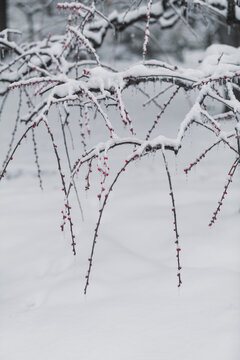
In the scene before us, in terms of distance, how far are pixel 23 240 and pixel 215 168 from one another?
2.21 m

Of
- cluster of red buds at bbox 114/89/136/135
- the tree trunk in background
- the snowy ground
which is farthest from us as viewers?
the tree trunk in background

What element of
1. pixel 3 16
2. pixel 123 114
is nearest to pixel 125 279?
pixel 123 114

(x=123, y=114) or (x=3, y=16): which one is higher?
(x=3, y=16)

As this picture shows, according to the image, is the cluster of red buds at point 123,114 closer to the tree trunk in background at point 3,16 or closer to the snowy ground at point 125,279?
the snowy ground at point 125,279

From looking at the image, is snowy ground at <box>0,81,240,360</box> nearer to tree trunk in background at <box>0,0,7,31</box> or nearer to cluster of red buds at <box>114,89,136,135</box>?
cluster of red buds at <box>114,89,136,135</box>

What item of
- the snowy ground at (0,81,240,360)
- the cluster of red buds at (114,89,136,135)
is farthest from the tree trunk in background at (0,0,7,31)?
A: the cluster of red buds at (114,89,136,135)

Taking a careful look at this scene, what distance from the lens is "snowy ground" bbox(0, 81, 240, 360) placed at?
1.65m

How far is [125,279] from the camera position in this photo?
2.18 m

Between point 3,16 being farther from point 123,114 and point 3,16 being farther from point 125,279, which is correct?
point 123,114

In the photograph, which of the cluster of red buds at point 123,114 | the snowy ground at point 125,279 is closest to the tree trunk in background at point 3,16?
the snowy ground at point 125,279

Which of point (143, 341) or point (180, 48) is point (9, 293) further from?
point (180, 48)

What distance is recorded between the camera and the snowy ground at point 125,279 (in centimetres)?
165

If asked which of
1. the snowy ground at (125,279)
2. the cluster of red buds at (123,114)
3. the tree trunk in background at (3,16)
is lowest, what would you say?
the snowy ground at (125,279)

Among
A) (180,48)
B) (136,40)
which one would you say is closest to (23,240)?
(136,40)
